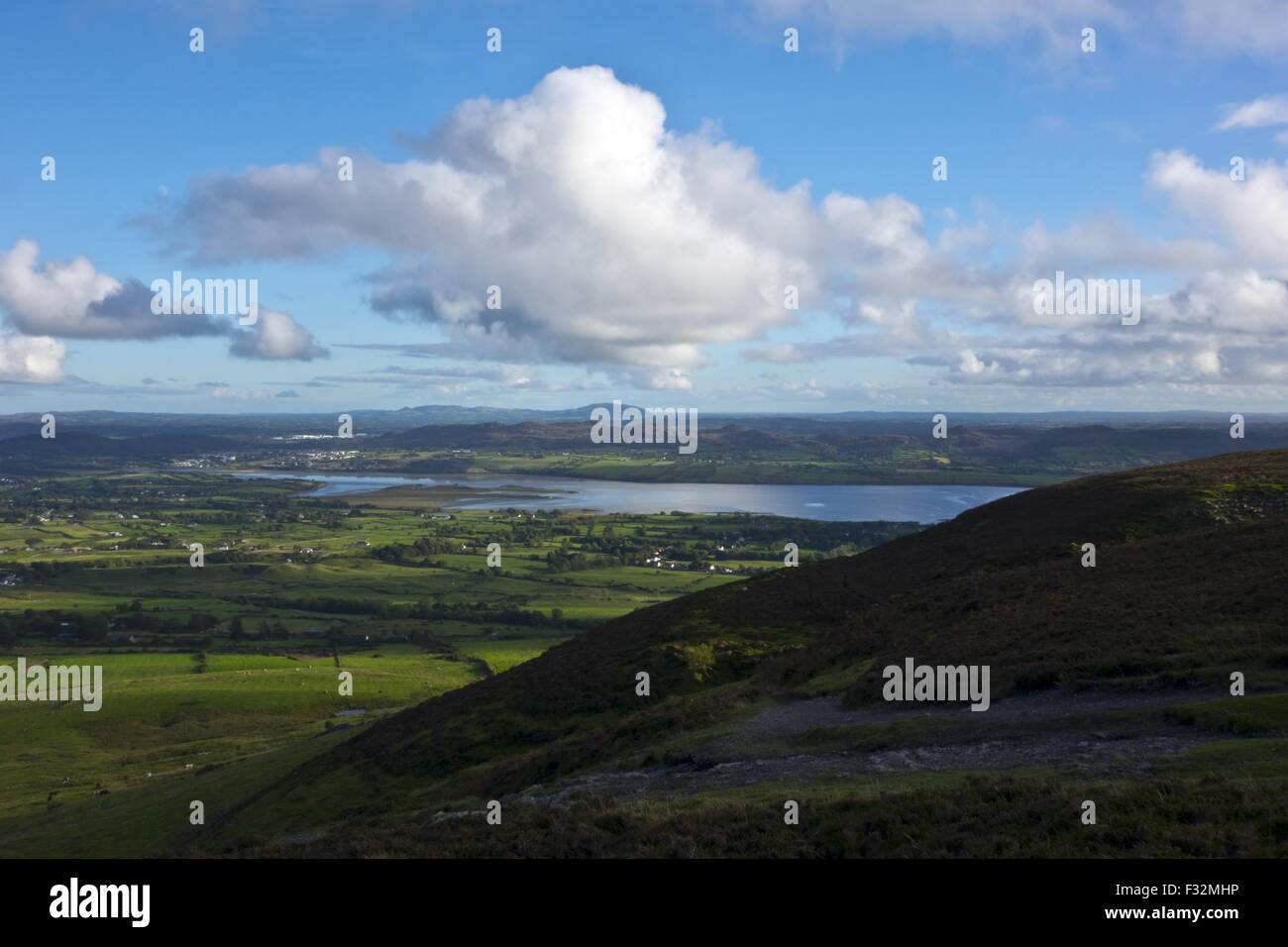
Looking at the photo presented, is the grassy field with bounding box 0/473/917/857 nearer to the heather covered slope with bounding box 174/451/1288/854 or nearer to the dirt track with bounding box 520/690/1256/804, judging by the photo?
the heather covered slope with bounding box 174/451/1288/854

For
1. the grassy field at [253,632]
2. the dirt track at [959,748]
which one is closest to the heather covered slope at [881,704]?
the dirt track at [959,748]

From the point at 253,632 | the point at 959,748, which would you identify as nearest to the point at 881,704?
the point at 959,748

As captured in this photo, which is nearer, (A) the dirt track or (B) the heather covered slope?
(B) the heather covered slope

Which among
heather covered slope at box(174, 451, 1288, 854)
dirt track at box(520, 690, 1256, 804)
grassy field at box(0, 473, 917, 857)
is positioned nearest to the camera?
heather covered slope at box(174, 451, 1288, 854)

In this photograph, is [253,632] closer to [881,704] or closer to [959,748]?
[881,704]

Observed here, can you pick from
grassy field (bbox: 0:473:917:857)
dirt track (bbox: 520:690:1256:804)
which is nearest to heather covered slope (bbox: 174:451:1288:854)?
dirt track (bbox: 520:690:1256:804)

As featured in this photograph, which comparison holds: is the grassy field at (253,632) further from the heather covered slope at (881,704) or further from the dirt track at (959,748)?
the dirt track at (959,748)

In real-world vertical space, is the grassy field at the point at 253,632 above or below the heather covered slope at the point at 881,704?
below
